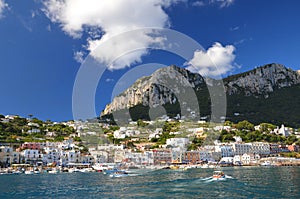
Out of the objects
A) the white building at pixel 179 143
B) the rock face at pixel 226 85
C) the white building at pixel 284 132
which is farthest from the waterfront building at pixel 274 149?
the rock face at pixel 226 85

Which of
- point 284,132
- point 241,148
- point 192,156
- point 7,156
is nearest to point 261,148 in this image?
point 241,148

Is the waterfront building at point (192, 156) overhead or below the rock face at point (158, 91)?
below

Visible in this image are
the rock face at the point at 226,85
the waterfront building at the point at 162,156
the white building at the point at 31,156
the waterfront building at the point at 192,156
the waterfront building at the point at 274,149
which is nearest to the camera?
the white building at the point at 31,156

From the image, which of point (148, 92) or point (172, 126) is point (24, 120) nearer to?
point (172, 126)

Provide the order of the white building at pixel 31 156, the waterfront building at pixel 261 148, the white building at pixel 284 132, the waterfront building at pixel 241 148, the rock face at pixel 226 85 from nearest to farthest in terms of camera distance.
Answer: the white building at pixel 31 156
the waterfront building at pixel 261 148
the waterfront building at pixel 241 148
the white building at pixel 284 132
the rock face at pixel 226 85

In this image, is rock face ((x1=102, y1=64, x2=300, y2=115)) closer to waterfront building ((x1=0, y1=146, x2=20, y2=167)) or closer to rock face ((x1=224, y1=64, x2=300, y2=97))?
rock face ((x1=224, y1=64, x2=300, y2=97))

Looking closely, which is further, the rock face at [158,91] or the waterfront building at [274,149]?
the rock face at [158,91]

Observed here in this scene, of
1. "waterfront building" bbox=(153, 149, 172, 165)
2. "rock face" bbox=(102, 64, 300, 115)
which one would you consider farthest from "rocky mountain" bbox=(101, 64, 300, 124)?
"waterfront building" bbox=(153, 149, 172, 165)

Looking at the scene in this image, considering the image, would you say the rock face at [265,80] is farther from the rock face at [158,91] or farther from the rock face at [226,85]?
the rock face at [158,91]
